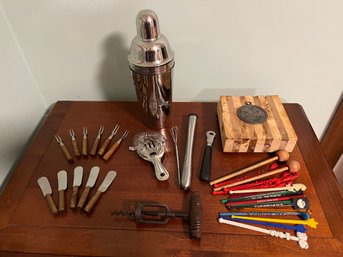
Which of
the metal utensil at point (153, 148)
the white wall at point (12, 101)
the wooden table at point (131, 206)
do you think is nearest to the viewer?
the wooden table at point (131, 206)

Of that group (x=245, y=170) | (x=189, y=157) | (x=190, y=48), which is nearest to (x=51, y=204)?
(x=189, y=157)

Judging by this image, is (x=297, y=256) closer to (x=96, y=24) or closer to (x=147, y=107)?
(x=147, y=107)

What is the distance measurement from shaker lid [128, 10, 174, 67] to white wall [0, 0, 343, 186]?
0.14m

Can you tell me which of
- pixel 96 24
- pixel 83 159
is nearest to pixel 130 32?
pixel 96 24

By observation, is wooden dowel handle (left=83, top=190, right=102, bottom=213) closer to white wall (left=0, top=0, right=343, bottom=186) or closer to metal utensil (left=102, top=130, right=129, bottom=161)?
metal utensil (left=102, top=130, right=129, bottom=161)

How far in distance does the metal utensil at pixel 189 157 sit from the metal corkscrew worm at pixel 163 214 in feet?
0.13

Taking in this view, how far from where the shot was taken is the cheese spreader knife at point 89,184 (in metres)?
0.48

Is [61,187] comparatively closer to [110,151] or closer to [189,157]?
[110,151]

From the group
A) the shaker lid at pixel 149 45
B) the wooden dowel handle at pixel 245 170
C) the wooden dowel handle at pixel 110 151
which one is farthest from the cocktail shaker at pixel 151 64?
the wooden dowel handle at pixel 245 170

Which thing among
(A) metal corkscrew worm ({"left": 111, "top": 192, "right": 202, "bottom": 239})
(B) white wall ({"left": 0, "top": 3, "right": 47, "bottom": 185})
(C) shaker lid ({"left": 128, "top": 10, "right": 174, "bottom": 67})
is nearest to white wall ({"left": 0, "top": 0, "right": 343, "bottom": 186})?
(B) white wall ({"left": 0, "top": 3, "right": 47, "bottom": 185})

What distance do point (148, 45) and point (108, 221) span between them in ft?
1.14

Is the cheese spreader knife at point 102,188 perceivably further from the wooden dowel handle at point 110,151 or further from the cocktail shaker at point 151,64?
the cocktail shaker at point 151,64

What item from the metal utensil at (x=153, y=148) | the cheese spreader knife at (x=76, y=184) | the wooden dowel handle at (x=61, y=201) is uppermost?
the metal utensil at (x=153, y=148)

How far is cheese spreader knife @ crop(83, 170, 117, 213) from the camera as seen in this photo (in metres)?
0.47
